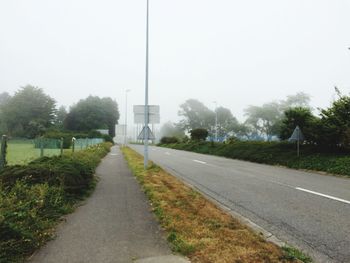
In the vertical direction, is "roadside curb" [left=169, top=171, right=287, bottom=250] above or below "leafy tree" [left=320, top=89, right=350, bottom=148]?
below

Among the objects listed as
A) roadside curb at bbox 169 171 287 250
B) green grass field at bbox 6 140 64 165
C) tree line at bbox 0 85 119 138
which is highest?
tree line at bbox 0 85 119 138

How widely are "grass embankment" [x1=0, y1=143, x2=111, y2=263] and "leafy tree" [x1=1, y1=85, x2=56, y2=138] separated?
6979cm

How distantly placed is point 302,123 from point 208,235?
1733 cm

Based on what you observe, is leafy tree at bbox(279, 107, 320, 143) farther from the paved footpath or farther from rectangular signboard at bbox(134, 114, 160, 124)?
the paved footpath

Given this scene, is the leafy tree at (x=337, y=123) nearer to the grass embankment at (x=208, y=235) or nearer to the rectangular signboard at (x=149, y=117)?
the rectangular signboard at (x=149, y=117)

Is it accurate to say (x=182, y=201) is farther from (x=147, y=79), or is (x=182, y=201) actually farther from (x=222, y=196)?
(x=147, y=79)

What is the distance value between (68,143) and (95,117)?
5411cm

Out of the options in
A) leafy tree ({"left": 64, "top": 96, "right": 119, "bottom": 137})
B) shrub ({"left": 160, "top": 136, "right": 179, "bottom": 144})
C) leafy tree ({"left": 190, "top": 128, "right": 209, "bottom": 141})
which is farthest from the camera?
leafy tree ({"left": 64, "top": 96, "right": 119, "bottom": 137})

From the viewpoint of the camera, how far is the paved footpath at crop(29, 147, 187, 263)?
12.7 ft

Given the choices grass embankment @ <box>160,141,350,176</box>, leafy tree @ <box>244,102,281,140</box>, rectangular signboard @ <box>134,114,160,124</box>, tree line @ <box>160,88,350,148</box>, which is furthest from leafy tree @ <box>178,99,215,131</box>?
rectangular signboard @ <box>134,114,160,124</box>

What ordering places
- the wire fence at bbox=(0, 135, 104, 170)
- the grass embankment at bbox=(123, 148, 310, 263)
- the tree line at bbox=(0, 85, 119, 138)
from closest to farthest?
the grass embankment at bbox=(123, 148, 310, 263) < the wire fence at bbox=(0, 135, 104, 170) < the tree line at bbox=(0, 85, 119, 138)

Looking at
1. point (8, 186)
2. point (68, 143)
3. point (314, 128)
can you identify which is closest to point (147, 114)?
point (8, 186)

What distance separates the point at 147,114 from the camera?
49.0 feet

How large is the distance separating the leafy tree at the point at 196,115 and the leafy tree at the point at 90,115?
79.5 ft
